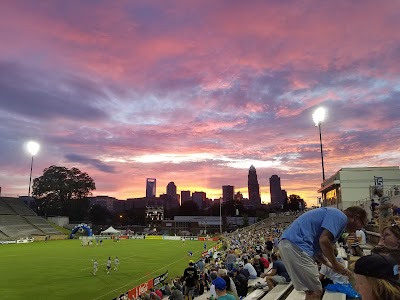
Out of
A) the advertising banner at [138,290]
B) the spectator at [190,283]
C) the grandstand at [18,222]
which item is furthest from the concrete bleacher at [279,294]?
the grandstand at [18,222]

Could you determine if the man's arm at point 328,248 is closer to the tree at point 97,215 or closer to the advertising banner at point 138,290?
the advertising banner at point 138,290

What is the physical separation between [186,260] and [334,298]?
111 feet

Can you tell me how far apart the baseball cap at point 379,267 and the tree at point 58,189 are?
11320cm

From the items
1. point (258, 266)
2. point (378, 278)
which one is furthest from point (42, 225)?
point (378, 278)

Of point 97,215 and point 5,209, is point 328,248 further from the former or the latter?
point 97,215

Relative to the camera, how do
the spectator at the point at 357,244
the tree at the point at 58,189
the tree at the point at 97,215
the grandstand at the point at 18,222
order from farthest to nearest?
1. the tree at the point at 97,215
2. the tree at the point at 58,189
3. the grandstand at the point at 18,222
4. the spectator at the point at 357,244

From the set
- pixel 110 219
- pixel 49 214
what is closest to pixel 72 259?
pixel 49 214

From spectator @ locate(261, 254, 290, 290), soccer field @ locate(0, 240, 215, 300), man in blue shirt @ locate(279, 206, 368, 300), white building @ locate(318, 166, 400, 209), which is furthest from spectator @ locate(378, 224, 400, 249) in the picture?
white building @ locate(318, 166, 400, 209)

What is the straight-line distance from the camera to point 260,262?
51.3 ft

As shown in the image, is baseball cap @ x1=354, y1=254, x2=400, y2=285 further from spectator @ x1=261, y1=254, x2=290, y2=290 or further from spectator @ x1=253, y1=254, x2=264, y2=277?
spectator @ x1=253, y1=254, x2=264, y2=277

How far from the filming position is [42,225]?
7750cm

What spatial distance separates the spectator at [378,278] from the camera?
224cm

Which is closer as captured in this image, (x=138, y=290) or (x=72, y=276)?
(x=138, y=290)

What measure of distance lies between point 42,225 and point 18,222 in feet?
20.2
